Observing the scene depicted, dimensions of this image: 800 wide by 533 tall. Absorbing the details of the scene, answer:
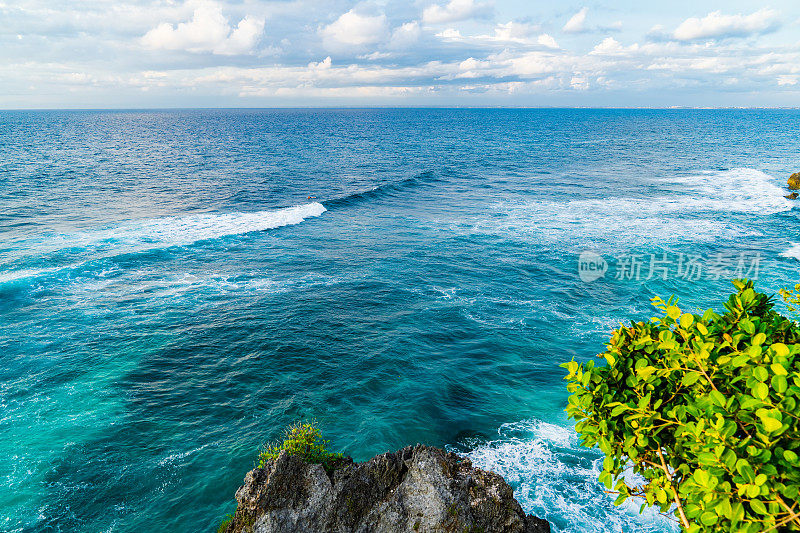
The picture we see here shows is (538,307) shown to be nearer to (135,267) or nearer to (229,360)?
(229,360)

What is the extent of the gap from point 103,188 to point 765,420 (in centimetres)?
10019

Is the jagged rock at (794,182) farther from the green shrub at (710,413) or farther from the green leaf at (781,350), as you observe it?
the green leaf at (781,350)

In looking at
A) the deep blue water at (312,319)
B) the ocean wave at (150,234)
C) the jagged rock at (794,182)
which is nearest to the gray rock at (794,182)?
the jagged rock at (794,182)

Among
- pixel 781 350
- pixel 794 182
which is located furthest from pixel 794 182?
pixel 781 350

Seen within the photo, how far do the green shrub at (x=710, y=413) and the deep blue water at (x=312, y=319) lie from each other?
14.2 metres

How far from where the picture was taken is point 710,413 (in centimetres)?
715

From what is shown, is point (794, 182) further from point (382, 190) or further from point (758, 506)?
point (758, 506)

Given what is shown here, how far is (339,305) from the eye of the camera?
40188 millimetres

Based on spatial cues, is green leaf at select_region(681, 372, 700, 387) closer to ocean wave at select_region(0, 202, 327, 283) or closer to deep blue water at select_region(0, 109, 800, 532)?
deep blue water at select_region(0, 109, 800, 532)

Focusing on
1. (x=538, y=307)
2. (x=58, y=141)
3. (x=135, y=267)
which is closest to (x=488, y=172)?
(x=538, y=307)

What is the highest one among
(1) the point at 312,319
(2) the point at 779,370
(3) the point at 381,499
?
(2) the point at 779,370

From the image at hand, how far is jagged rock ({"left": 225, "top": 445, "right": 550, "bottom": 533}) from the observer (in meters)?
13.9

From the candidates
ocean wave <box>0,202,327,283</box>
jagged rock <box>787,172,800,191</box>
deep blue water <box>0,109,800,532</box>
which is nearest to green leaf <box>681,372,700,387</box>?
deep blue water <box>0,109,800,532</box>

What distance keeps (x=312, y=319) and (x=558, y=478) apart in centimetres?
2263
